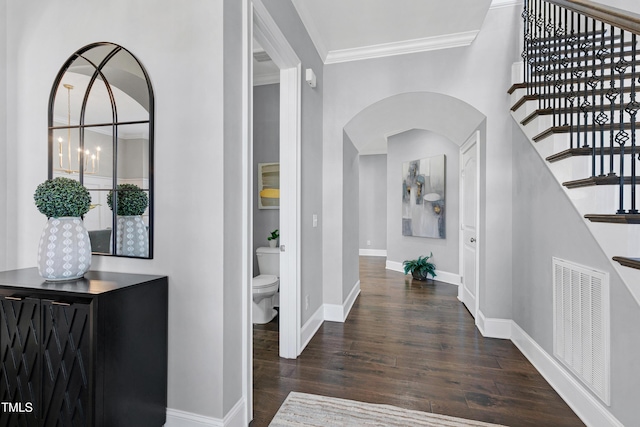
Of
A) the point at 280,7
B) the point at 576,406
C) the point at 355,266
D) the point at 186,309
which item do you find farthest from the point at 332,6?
the point at 576,406

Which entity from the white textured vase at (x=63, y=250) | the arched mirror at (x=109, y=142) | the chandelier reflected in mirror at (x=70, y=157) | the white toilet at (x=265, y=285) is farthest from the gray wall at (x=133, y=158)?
the white toilet at (x=265, y=285)

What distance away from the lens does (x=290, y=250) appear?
97.1 inches

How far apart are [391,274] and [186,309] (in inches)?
187

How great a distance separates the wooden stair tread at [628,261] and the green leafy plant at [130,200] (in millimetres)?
2291

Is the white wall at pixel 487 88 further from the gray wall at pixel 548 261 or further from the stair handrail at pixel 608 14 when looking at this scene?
the stair handrail at pixel 608 14

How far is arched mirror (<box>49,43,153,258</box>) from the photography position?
162 centimetres

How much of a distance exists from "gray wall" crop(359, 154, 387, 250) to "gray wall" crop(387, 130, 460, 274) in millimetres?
1447

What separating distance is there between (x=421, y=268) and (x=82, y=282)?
15.9ft

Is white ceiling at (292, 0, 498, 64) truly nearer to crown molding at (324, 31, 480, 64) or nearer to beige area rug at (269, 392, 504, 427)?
crown molding at (324, 31, 480, 64)

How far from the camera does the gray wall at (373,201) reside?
26.5ft

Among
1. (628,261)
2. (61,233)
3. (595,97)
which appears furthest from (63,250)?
(595,97)

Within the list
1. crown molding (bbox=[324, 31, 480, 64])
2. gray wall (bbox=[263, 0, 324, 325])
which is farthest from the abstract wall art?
gray wall (bbox=[263, 0, 324, 325])

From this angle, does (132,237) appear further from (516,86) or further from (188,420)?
(516,86)

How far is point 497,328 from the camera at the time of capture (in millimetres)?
2877
